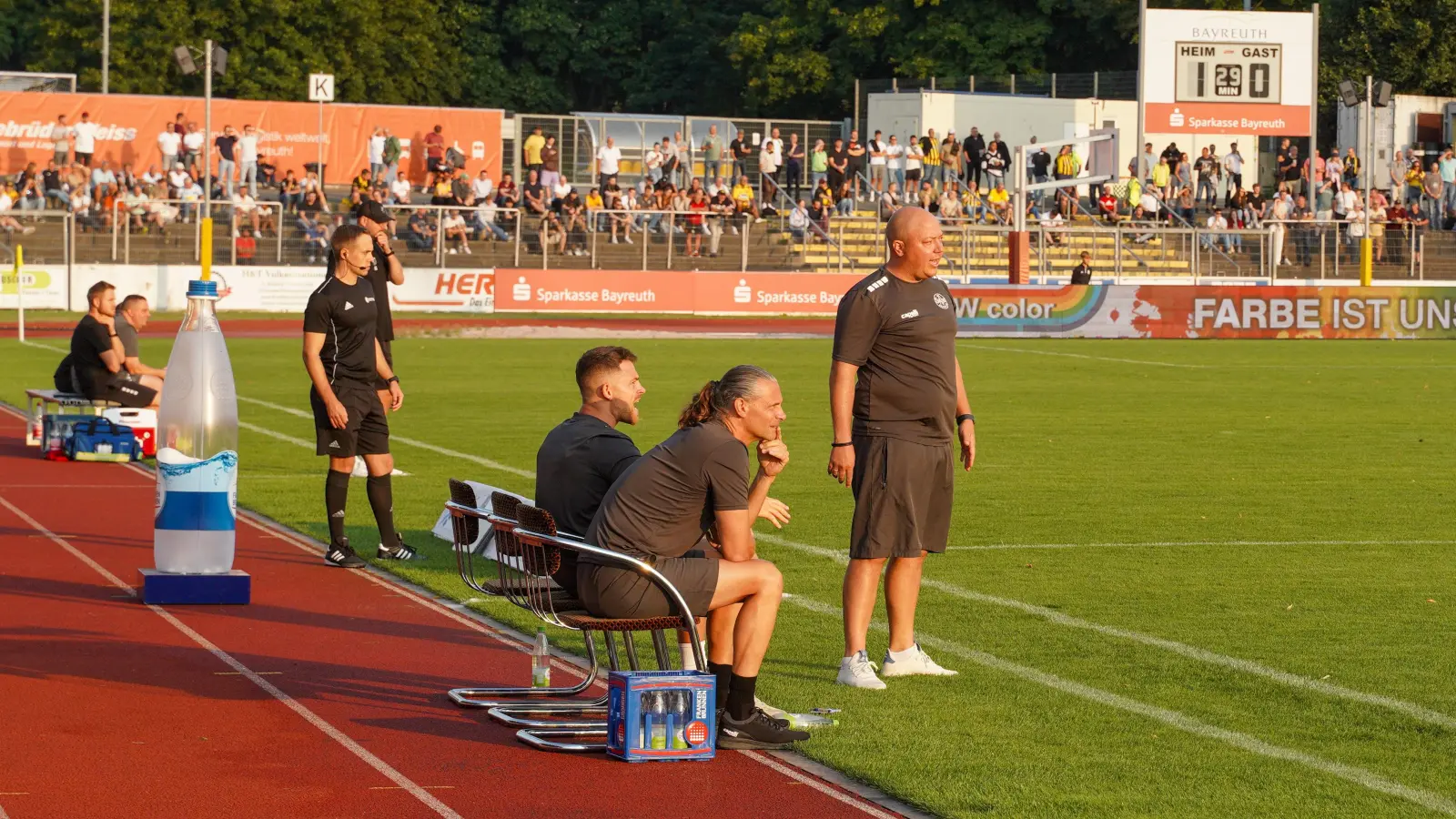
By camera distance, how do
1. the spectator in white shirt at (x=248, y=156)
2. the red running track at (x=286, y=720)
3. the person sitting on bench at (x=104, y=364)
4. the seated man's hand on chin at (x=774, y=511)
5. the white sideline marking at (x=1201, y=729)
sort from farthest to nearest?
1. the spectator in white shirt at (x=248, y=156)
2. the person sitting on bench at (x=104, y=364)
3. the seated man's hand on chin at (x=774, y=511)
4. the white sideline marking at (x=1201, y=729)
5. the red running track at (x=286, y=720)

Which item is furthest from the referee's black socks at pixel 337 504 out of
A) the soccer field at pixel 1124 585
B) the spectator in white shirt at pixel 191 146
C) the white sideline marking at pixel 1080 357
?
the spectator in white shirt at pixel 191 146

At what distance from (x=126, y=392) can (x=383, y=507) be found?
7220mm

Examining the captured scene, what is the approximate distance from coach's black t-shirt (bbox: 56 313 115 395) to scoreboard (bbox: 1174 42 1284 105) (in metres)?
36.8

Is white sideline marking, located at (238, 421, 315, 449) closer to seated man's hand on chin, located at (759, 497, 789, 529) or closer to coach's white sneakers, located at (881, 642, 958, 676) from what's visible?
coach's white sneakers, located at (881, 642, 958, 676)

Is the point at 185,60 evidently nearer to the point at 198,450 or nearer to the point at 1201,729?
the point at 198,450

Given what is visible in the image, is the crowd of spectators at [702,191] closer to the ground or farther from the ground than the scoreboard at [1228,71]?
closer to the ground

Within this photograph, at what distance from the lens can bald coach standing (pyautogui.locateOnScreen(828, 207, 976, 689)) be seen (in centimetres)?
866

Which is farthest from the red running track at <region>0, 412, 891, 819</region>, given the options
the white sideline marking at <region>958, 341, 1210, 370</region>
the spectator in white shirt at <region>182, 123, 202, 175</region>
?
the spectator in white shirt at <region>182, 123, 202, 175</region>

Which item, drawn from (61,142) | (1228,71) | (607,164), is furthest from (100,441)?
(1228,71)

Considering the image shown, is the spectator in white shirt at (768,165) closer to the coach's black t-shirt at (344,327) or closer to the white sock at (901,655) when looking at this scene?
the coach's black t-shirt at (344,327)

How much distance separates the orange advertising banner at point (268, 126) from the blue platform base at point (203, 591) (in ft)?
134

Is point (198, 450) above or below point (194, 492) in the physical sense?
above

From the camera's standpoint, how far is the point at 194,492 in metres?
10.5

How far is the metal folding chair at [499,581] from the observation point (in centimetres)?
789
